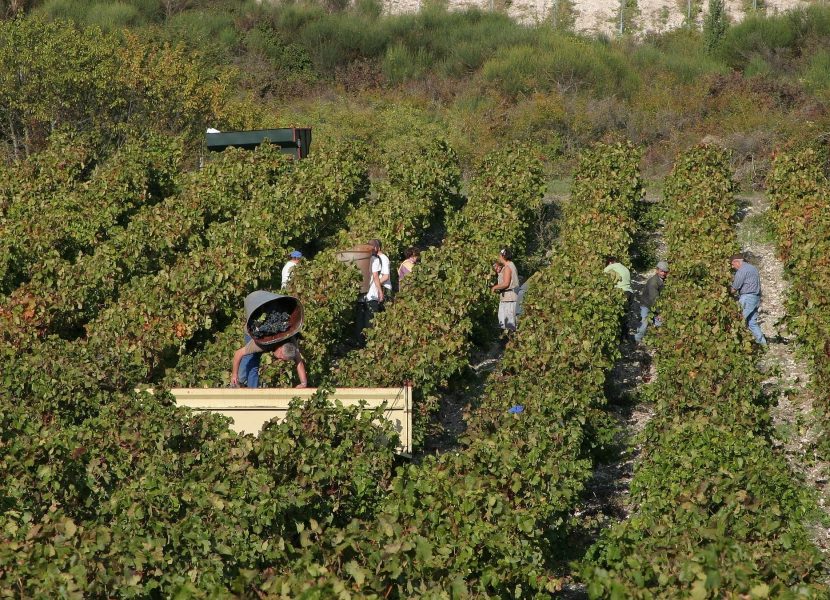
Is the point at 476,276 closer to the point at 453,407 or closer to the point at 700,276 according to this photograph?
the point at 453,407

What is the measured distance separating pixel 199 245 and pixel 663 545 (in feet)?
30.8

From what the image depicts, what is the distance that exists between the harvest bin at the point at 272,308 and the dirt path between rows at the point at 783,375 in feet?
13.5

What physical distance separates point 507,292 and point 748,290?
8.71ft

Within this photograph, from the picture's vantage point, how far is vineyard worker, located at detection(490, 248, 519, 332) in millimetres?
14672

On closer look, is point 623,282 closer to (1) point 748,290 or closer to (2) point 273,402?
(1) point 748,290

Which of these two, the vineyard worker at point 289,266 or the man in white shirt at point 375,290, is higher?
the vineyard worker at point 289,266

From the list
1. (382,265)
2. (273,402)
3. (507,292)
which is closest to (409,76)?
(382,265)

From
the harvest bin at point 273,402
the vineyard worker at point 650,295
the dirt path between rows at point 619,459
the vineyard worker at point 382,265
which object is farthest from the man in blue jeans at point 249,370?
the vineyard worker at point 650,295

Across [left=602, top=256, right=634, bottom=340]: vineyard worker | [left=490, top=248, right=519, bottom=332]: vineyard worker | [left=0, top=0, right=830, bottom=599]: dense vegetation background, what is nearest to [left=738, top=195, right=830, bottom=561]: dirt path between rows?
[left=0, top=0, right=830, bottom=599]: dense vegetation background

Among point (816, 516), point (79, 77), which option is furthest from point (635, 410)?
point (79, 77)

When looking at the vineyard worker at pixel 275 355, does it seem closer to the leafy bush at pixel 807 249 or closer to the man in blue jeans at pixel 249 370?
the man in blue jeans at pixel 249 370

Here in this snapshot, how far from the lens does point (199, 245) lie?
15906 millimetres

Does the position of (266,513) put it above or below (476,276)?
above

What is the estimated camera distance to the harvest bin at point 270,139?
2055 cm
